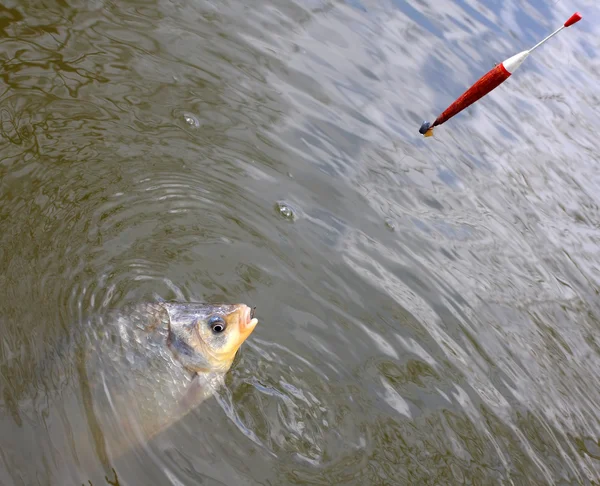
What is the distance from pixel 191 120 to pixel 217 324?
2370mm

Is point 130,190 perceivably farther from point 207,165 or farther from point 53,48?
point 53,48

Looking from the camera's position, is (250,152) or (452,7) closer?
(250,152)

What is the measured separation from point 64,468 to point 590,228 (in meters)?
5.82

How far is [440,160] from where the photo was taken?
628 centimetres

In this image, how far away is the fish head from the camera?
3.41 m

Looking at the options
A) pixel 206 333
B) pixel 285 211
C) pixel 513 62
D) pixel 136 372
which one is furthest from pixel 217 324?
pixel 513 62

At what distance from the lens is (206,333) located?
341 cm

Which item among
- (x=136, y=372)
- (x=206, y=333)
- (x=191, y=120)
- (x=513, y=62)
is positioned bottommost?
(x=191, y=120)

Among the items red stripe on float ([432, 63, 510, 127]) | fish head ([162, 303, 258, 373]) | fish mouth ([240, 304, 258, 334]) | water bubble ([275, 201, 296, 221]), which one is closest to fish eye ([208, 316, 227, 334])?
fish head ([162, 303, 258, 373])

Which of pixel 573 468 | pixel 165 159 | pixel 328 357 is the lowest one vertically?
pixel 165 159

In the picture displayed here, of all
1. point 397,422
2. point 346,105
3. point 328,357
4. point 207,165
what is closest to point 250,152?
point 207,165

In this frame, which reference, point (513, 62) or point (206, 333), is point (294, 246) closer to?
point (206, 333)

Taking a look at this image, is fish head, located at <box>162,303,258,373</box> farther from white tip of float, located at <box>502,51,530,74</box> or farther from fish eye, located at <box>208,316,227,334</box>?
white tip of float, located at <box>502,51,530,74</box>

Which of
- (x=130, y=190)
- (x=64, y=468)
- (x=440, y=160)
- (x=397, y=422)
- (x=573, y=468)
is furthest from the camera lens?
(x=440, y=160)
